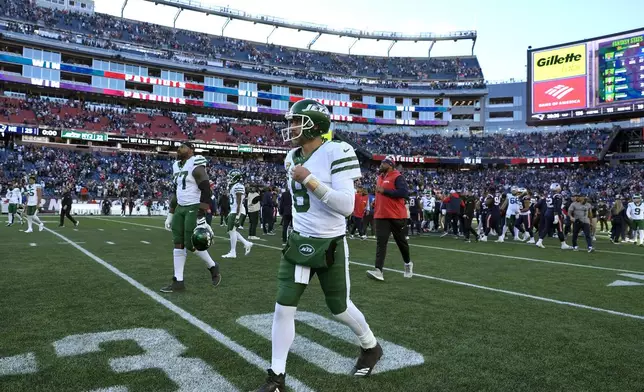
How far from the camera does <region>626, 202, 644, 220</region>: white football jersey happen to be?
49.9 feet

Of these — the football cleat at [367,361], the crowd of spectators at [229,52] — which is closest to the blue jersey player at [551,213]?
the football cleat at [367,361]

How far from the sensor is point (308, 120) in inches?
125

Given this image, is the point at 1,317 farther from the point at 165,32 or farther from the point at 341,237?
the point at 165,32

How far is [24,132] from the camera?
1561 inches

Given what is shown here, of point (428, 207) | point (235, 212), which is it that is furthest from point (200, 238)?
point (428, 207)

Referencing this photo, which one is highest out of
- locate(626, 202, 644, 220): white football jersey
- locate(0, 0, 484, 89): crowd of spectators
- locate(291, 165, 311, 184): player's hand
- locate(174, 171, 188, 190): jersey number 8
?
locate(0, 0, 484, 89): crowd of spectators

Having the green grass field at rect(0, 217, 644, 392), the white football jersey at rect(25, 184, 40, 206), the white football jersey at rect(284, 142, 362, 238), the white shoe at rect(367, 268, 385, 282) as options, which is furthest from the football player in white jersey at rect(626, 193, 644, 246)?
the white football jersey at rect(25, 184, 40, 206)

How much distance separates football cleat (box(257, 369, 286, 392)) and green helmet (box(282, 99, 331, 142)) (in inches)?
62.3

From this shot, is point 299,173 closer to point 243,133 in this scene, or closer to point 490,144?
point 243,133

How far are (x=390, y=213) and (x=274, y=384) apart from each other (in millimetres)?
4685

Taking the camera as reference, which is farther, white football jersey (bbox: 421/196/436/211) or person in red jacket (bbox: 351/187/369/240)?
white football jersey (bbox: 421/196/436/211)

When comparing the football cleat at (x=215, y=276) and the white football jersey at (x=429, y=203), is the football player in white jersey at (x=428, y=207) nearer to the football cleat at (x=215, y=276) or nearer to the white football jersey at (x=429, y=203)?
the white football jersey at (x=429, y=203)

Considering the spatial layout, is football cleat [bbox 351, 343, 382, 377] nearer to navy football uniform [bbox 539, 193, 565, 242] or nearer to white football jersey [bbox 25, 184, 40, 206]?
navy football uniform [bbox 539, 193, 565, 242]

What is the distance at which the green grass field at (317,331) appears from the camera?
3205 mm
